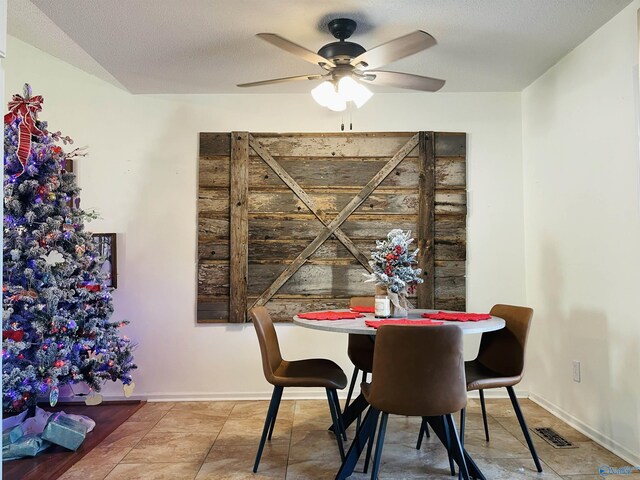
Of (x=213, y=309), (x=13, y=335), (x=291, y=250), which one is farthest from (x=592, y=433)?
(x=13, y=335)

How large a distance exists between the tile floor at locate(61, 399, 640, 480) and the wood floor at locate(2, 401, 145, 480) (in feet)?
0.20

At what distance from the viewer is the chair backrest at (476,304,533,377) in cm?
246

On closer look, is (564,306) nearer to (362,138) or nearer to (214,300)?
(362,138)

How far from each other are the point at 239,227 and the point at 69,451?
6.22 feet

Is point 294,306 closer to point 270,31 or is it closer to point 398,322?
point 398,322

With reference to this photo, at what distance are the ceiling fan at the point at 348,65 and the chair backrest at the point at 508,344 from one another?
1.41 m

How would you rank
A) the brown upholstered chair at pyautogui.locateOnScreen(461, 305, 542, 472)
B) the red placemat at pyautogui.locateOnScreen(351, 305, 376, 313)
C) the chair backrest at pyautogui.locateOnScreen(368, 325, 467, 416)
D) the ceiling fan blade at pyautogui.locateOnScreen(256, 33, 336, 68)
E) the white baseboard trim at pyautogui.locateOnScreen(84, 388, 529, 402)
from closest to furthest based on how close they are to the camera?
1. the chair backrest at pyautogui.locateOnScreen(368, 325, 467, 416)
2. the ceiling fan blade at pyautogui.locateOnScreen(256, 33, 336, 68)
3. the brown upholstered chair at pyautogui.locateOnScreen(461, 305, 542, 472)
4. the red placemat at pyautogui.locateOnScreen(351, 305, 376, 313)
5. the white baseboard trim at pyautogui.locateOnScreen(84, 388, 529, 402)

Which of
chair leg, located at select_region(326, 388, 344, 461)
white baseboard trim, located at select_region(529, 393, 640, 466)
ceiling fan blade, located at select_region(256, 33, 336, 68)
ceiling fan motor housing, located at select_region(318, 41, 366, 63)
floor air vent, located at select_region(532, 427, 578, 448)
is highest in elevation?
ceiling fan motor housing, located at select_region(318, 41, 366, 63)

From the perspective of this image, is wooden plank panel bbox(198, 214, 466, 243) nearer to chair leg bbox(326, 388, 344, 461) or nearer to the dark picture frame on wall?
the dark picture frame on wall

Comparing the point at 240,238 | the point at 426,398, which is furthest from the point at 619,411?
the point at 240,238

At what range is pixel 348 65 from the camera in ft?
8.22

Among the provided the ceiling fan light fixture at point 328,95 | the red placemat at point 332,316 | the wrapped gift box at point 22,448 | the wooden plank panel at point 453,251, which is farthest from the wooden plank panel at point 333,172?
the wrapped gift box at point 22,448

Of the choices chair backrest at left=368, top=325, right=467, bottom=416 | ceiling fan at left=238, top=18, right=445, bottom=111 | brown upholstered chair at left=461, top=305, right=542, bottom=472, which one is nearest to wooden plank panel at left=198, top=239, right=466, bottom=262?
brown upholstered chair at left=461, top=305, right=542, bottom=472

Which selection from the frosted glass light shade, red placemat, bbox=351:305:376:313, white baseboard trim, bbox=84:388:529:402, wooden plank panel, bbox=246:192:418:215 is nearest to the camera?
the frosted glass light shade
